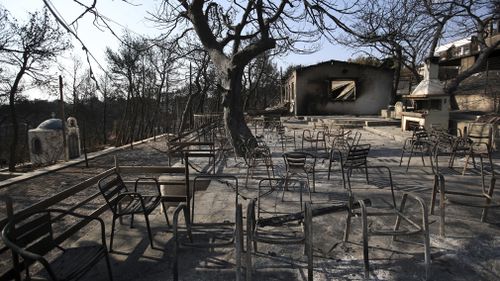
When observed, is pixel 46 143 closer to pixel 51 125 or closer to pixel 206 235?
pixel 51 125

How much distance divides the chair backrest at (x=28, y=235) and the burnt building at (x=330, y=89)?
22.0 meters

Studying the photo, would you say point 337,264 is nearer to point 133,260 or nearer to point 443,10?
point 133,260

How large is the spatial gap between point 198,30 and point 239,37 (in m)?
1.27

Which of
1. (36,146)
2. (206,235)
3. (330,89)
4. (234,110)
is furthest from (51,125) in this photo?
(330,89)

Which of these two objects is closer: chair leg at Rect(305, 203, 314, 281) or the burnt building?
chair leg at Rect(305, 203, 314, 281)

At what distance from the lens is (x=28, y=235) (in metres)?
2.63

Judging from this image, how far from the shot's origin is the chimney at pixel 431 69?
12383 millimetres

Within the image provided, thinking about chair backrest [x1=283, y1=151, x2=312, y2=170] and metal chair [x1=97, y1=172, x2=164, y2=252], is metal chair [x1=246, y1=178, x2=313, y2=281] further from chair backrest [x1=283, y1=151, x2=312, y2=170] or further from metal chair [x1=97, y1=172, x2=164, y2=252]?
metal chair [x1=97, y1=172, x2=164, y2=252]

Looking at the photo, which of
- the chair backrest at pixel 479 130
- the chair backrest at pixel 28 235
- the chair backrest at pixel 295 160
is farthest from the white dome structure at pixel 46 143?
the chair backrest at pixel 479 130

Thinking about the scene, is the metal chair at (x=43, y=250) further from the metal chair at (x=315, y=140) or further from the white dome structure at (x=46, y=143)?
the white dome structure at (x=46, y=143)

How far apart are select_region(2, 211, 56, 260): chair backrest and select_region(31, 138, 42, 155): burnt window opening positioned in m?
14.3

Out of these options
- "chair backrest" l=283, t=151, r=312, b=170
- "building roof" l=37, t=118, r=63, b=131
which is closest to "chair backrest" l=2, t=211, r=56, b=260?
"chair backrest" l=283, t=151, r=312, b=170

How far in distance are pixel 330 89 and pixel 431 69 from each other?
11.8 metres

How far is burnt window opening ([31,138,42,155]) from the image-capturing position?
1505 centimetres
